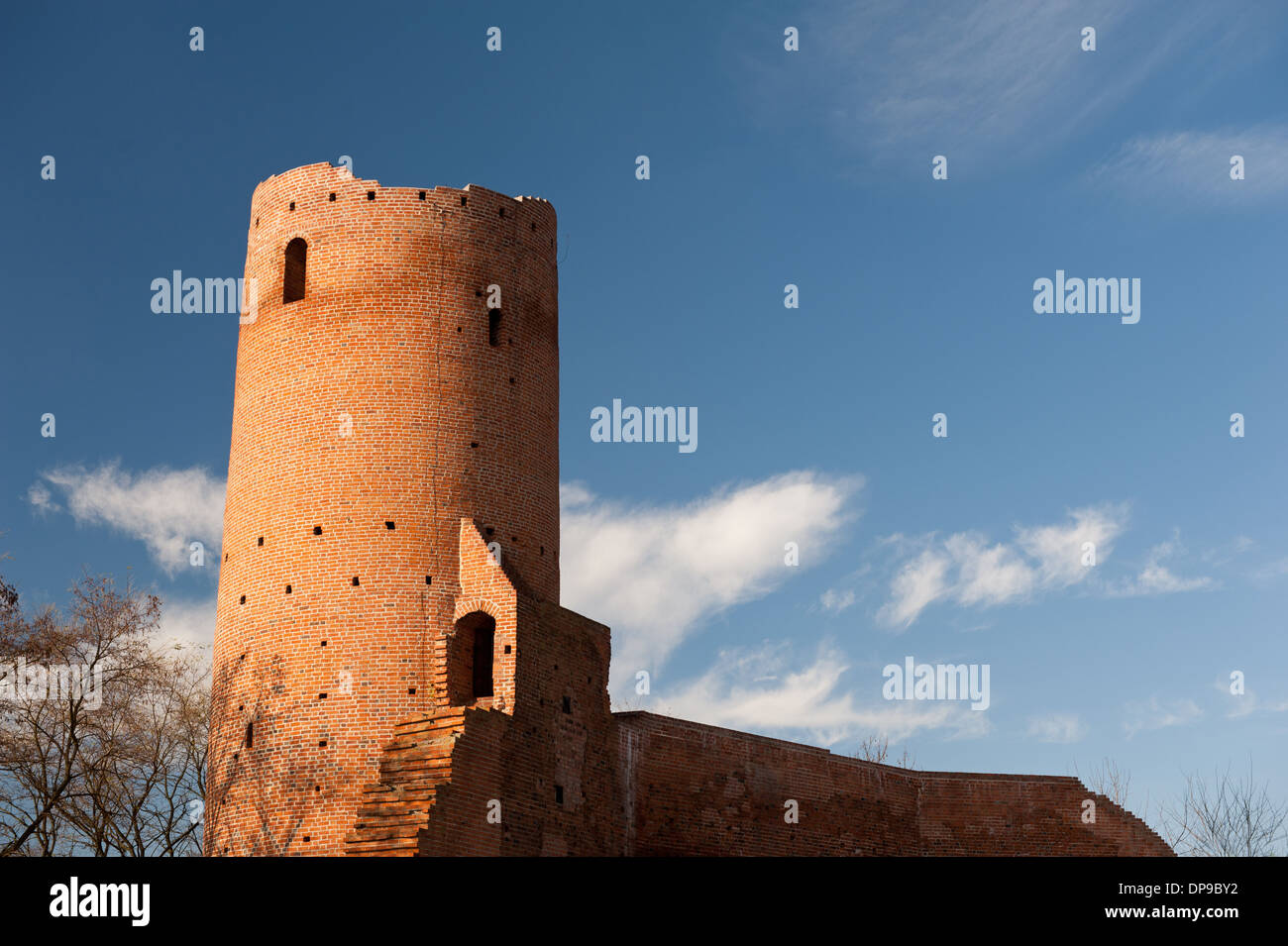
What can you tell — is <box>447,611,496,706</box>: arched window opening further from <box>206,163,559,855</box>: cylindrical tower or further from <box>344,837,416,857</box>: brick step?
<box>344,837,416,857</box>: brick step

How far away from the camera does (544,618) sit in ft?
77.2

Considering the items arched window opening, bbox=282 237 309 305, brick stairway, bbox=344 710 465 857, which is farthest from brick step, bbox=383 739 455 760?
arched window opening, bbox=282 237 309 305

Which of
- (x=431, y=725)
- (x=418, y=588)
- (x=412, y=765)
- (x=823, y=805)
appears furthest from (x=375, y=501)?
(x=823, y=805)

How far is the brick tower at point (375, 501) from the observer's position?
2278 centimetres

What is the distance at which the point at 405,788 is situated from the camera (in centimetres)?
2120

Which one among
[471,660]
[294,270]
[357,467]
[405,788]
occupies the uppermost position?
[294,270]

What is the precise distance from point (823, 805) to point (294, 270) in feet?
41.6

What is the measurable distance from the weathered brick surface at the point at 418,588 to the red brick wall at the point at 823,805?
0.17ft

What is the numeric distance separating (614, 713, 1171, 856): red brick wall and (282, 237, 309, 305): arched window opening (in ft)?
28.1

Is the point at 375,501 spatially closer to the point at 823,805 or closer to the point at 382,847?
the point at 382,847
